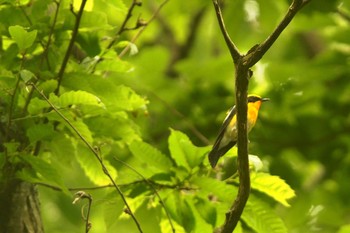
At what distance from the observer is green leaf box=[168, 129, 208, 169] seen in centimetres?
319

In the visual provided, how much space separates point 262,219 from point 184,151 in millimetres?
490

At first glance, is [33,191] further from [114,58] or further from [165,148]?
[165,148]

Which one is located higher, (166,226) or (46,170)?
(46,170)

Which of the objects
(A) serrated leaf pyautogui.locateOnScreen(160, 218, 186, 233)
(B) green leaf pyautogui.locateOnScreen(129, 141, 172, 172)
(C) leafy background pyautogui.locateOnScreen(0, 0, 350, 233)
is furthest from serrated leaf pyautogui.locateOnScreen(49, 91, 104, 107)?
(A) serrated leaf pyautogui.locateOnScreen(160, 218, 186, 233)

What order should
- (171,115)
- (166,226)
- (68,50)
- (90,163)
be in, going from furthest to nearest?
(171,115) < (90,163) < (166,226) < (68,50)

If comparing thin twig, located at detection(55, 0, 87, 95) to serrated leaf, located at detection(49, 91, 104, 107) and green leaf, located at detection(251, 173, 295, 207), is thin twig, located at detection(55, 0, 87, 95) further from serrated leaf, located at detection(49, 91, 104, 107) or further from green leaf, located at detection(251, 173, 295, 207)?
green leaf, located at detection(251, 173, 295, 207)

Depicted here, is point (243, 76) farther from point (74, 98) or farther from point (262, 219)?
point (262, 219)

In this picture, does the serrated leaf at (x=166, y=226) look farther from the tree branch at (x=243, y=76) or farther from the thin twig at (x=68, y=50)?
the thin twig at (x=68, y=50)

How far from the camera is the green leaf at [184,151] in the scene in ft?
10.5

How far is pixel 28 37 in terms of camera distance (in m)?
2.89

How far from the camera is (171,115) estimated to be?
5977 millimetres

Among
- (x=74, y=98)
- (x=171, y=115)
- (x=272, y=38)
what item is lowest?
(x=171, y=115)

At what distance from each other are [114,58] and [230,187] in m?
0.85

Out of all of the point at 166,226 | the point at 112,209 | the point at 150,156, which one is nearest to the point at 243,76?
the point at 150,156
